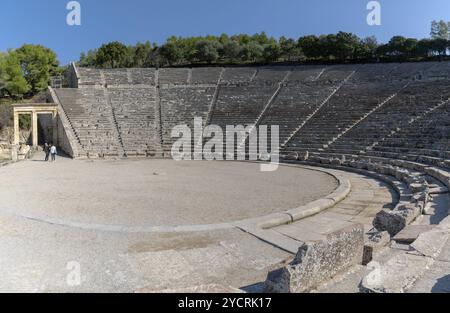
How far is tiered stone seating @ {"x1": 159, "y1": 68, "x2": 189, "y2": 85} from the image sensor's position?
115ft

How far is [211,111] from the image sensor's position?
30172 millimetres

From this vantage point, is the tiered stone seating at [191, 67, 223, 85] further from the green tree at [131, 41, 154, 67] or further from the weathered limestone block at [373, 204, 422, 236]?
the weathered limestone block at [373, 204, 422, 236]

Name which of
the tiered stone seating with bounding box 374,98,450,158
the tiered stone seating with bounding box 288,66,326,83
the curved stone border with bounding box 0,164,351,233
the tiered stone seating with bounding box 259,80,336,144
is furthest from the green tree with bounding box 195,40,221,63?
the curved stone border with bounding box 0,164,351,233

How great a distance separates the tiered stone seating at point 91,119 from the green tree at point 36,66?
59.1ft

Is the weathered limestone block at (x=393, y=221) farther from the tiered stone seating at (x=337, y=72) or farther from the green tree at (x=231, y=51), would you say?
the green tree at (x=231, y=51)

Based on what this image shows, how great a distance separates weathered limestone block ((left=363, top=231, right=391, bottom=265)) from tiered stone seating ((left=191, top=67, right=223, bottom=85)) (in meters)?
30.3

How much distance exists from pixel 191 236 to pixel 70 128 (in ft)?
72.2

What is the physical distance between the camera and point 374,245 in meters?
5.52

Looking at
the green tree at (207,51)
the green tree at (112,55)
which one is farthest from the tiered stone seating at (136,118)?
the green tree at (112,55)

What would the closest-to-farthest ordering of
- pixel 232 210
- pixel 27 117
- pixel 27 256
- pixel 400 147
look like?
pixel 27 256 → pixel 232 210 → pixel 400 147 → pixel 27 117

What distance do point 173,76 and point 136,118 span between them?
30.1ft

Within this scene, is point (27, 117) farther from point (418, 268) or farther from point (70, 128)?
point (418, 268)

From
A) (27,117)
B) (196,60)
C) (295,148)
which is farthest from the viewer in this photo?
(196,60)
